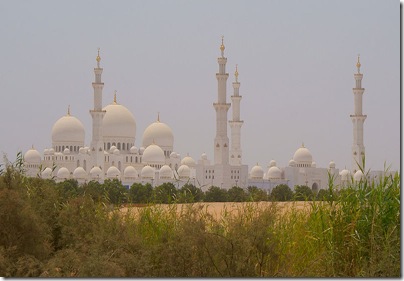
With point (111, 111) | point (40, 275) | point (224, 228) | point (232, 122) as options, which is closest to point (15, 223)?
point (40, 275)

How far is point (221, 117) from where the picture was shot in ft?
200

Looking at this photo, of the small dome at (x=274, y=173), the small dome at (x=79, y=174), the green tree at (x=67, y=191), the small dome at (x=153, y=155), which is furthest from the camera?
the small dome at (x=274, y=173)

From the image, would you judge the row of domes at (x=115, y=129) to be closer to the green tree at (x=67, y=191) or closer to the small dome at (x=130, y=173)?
the small dome at (x=130, y=173)

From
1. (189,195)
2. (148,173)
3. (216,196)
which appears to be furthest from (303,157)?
(189,195)

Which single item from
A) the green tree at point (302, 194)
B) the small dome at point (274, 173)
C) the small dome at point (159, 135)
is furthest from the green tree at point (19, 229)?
the small dome at point (159, 135)

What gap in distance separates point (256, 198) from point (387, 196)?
3.30 meters

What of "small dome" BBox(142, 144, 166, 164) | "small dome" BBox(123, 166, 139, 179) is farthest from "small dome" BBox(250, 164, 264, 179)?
"small dome" BBox(123, 166, 139, 179)

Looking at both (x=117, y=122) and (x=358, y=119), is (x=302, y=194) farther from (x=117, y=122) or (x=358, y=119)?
(x=117, y=122)

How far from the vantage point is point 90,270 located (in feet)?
28.0

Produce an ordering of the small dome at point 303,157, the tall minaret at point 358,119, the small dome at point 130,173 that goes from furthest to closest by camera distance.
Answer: the small dome at point 303,157, the small dome at point 130,173, the tall minaret at point 358,119

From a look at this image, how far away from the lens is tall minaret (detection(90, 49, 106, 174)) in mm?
64688

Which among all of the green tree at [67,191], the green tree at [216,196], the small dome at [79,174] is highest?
the small dome at [79,174]

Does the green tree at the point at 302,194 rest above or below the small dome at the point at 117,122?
below

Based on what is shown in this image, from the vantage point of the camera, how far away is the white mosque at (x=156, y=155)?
63812 millimetres
